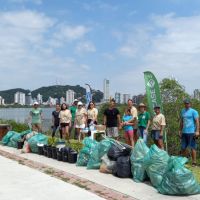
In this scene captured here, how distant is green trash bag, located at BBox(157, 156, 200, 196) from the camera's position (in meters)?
7.06

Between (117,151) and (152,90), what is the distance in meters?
3.23

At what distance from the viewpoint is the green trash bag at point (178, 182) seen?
23.2 ft

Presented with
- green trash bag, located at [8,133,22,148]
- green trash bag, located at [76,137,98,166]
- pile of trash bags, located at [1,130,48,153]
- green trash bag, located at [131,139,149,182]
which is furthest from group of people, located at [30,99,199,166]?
green trash bag, located at [131,139,149,182]

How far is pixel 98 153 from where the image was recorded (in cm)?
990

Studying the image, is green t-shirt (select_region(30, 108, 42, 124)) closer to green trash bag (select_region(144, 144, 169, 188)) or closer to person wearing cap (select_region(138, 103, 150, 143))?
person wearing cap (select_region(138, 103, 150, 143))

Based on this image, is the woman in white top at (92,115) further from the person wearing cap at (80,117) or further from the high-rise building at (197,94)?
the high-rise building at (197,94)

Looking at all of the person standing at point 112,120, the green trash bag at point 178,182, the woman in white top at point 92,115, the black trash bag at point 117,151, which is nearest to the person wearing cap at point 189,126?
the black trash bag at point 117,151

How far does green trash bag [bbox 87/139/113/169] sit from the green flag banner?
8.03ft

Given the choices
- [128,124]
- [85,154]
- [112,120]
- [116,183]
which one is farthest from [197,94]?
[116,183]

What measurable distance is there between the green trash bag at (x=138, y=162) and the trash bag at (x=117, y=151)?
572 millimetres

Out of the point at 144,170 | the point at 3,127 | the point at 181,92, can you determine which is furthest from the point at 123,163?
the point at 3,127

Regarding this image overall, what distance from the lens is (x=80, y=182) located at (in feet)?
27.7

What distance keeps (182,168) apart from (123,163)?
1.80 metres

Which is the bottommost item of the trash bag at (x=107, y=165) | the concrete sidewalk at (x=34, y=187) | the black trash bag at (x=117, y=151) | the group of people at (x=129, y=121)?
the concrete sidewalk at (x=34, y=187)
